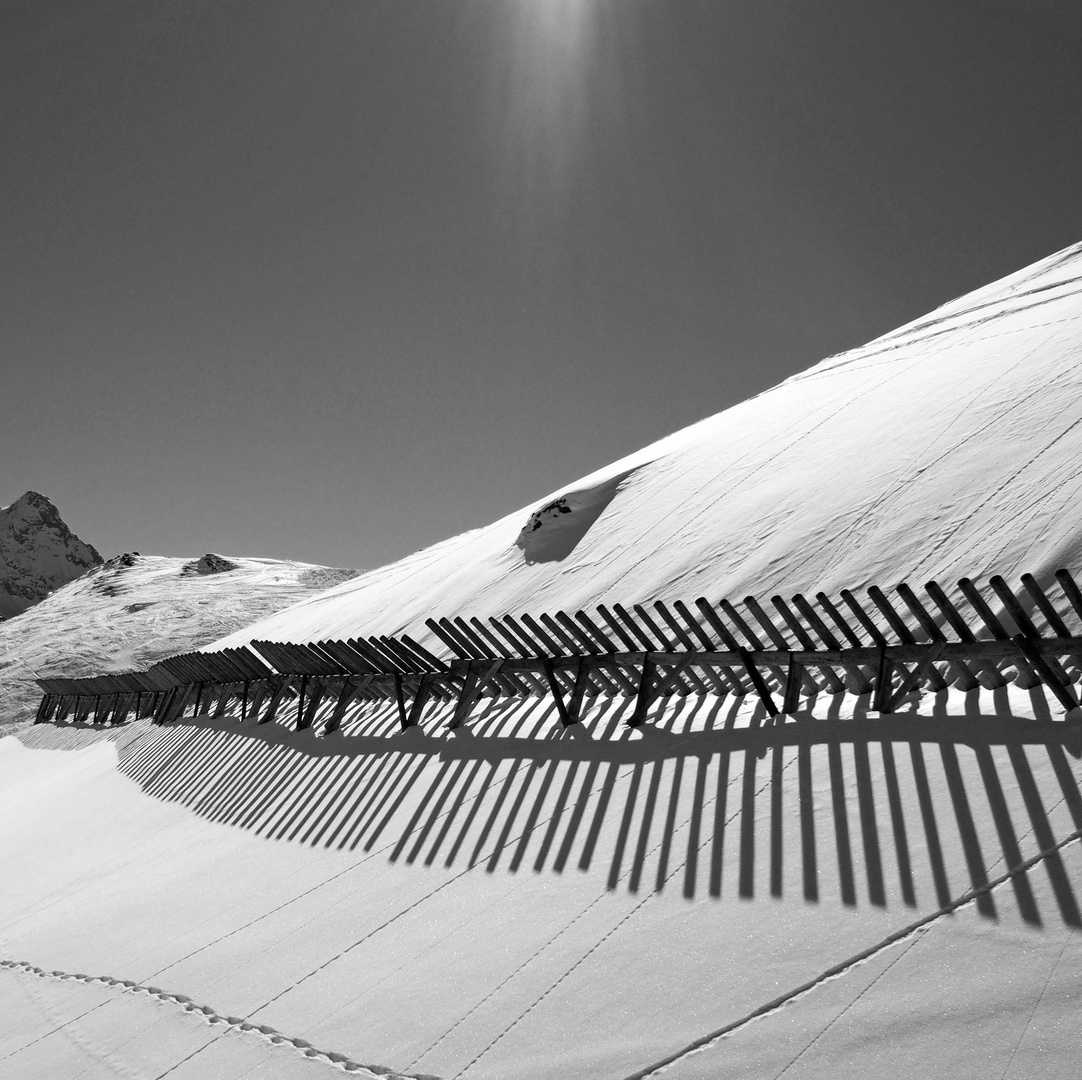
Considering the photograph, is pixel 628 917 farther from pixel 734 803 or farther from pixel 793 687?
pixel 793 687

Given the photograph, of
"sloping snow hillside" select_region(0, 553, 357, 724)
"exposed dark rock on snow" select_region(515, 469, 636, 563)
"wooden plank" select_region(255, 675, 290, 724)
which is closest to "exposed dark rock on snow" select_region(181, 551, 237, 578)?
"sloping snow hillside" select_region(0, 553, 357, 724)

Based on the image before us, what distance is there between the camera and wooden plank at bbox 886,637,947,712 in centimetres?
467

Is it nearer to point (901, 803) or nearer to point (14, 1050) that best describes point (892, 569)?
point (901, 803)

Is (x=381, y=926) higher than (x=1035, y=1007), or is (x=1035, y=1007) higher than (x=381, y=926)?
(x=381, y=926)

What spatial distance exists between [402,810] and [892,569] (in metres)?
4.51

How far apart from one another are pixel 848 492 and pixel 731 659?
4.54 meters

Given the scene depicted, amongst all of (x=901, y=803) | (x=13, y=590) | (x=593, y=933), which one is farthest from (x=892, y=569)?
(x=13, y=590)

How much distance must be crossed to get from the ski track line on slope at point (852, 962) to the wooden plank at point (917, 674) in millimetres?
1431

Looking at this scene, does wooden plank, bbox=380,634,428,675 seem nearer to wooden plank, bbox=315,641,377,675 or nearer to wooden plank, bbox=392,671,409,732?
wooden plank, bbox=392,671,409,732

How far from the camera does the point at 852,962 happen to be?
3.07 meters

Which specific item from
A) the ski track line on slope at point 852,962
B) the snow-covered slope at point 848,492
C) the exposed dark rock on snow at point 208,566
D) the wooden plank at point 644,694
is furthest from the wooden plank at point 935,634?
the exposed dark rock on snow at point 208,566

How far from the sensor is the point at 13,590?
424ft

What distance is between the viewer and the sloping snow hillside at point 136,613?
33.8m

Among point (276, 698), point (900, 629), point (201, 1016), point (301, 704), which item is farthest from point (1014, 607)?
point (276, 698)
